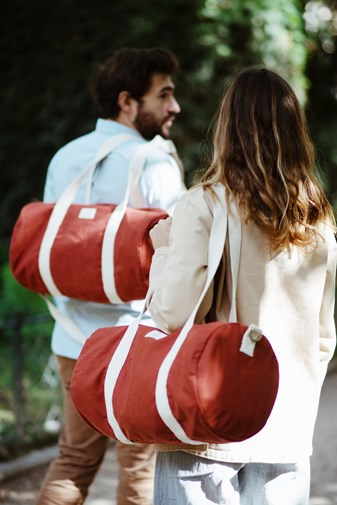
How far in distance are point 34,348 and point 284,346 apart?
400 centimetres

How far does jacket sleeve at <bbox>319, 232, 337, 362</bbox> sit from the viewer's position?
215cm

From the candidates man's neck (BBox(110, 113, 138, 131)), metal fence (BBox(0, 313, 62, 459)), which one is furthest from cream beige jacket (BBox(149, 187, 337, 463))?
metal fence (BBox(0, 313, 62, 459))

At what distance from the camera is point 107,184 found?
2811 millimetres

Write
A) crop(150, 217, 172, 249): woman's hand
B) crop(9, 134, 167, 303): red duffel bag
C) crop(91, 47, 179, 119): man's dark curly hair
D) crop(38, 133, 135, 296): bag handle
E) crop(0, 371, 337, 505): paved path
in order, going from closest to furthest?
1. crop(150, 217, 172, 249): woman's hand
2. crop(9, 134, 167, 303): red duffel bag
3. crop(38, 133, 135, 296): bag handle
4. crop(91, 47, 179, 119): man's dark curly hair
5. crop(0, 371, 337, 505): paved path

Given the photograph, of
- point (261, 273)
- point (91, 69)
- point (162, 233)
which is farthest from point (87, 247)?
point (91, 69)

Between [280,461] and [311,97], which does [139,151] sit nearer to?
[280,461]

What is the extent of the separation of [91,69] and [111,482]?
145 inches

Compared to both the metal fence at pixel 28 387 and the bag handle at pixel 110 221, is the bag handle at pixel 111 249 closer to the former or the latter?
the bag handle at pixel 110 221

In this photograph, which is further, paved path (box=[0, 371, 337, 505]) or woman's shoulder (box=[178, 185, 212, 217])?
paved path (box=[0, 371, 337, 505])

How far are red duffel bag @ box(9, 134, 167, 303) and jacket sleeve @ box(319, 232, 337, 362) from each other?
1.93 feet

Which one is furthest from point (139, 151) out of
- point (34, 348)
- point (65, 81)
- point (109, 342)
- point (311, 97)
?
point (311, 97)

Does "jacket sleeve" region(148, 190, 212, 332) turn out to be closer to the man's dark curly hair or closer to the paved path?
the man's dark curly hair

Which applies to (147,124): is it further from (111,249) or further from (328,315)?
(328,315)

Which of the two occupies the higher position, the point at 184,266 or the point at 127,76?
the point at 127,76
